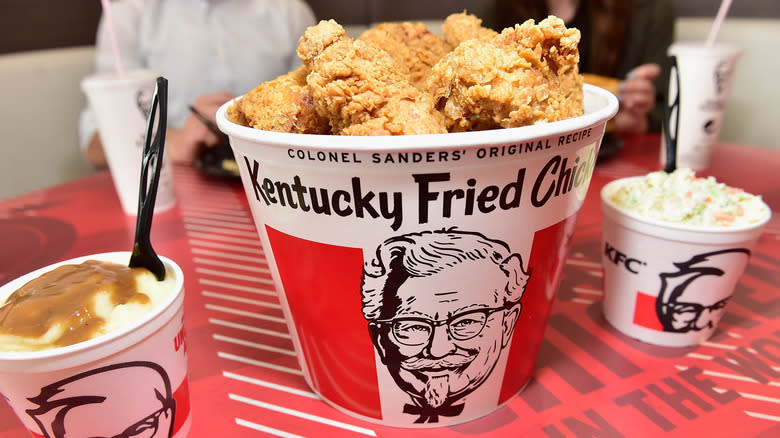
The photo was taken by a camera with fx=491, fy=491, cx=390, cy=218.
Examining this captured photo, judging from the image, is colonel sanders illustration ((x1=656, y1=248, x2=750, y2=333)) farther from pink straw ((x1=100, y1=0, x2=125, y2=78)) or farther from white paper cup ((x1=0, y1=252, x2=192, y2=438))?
pink straw ((x1=100, y1=0, x2=125, y2=78))

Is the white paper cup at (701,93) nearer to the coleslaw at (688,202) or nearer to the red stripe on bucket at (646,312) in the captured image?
the coleslaw at (688,202)

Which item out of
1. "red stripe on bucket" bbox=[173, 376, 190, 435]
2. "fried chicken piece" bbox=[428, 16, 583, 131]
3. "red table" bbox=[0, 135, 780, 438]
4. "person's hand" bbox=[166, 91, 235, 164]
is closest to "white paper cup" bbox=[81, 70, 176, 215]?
"red table" bbox=[0, 135, 780, 438]

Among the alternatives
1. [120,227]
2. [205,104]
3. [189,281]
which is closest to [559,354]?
[189,281]

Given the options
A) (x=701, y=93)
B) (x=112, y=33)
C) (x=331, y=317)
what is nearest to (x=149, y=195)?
(x=331, y=317)

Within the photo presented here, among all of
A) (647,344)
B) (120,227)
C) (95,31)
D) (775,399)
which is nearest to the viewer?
(775,399)

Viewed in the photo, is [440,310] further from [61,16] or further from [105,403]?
[61,16]

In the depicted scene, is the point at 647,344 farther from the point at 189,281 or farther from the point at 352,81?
the point at 189,281

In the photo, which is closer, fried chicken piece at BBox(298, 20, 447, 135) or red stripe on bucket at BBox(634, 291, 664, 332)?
fried chicken piece at BBox(298, 20, 447, 135)
